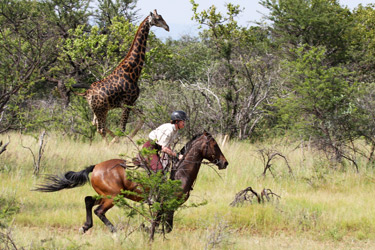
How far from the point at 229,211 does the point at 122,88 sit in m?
6.58

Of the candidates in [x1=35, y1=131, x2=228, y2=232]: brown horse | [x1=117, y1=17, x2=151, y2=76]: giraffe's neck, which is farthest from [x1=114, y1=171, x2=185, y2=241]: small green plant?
[x1=117, y1=17, x2=151, y2=76]: giraffe's neck

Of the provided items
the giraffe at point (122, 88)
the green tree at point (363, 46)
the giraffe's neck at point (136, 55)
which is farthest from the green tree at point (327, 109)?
the green tree at point (363, 46)

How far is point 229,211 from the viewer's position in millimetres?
6898

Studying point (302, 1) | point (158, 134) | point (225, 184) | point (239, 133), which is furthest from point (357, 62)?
point (158, 134)

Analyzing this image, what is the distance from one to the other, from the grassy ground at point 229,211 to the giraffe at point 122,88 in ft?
4.29

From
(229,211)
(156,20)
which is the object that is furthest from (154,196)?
(156,20)

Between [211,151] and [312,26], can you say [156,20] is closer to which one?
[211,151]

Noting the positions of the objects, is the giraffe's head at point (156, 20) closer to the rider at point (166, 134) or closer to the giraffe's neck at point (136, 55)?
the giraffe's neck at point (136, 55)

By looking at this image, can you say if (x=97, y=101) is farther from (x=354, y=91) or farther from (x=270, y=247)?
(x=270, y=247)

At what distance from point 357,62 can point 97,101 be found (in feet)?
49.7

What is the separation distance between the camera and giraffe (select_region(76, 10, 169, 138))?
12.6m

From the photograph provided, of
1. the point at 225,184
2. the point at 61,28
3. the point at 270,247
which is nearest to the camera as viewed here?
the point at 270,247

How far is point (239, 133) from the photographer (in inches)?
585

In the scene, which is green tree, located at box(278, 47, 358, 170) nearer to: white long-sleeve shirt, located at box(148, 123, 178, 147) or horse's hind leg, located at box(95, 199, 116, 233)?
white long-sleeve shirt, located at box(148, 123, 178, 147)
